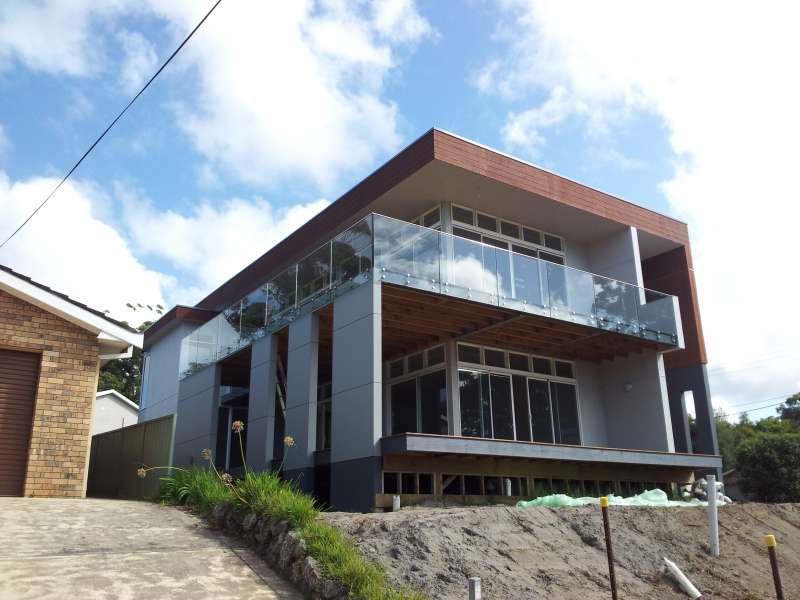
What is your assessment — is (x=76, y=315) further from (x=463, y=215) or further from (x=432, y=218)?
(x=463, y=215)

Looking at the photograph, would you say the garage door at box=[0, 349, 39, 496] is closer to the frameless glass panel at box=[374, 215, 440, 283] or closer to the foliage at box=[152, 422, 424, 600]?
the foliage at box=[152, 422, 424, 600]

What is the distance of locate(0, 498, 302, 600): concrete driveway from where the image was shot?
669cm

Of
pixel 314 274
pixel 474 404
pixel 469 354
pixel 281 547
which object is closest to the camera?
pixel 281 547

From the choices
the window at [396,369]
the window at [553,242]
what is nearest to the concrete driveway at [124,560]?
the window at [396,369]

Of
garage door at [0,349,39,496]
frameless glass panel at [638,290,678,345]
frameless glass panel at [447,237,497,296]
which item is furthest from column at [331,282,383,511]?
frameless glass panel at [638,290,678,345]

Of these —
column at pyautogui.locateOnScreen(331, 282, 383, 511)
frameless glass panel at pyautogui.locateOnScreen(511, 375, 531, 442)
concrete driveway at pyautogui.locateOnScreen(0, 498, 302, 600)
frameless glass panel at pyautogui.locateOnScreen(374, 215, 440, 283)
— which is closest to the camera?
concrete driveway at pyautogui.locateOnScreen(0, 498, 302, 600)

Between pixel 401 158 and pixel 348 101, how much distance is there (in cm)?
658

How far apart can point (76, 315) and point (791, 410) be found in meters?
68.6

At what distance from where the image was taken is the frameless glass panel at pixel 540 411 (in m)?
17.1

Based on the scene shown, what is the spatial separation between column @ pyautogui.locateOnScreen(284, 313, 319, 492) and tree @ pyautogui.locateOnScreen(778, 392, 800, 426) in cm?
5989

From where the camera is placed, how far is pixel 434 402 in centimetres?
1634

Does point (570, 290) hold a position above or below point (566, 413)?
above

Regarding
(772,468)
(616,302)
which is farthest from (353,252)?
(772,468)

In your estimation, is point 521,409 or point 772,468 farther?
point 772,468
